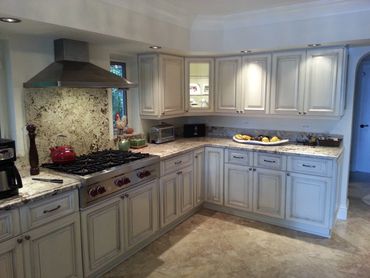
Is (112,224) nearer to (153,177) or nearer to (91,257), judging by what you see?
(91,257)

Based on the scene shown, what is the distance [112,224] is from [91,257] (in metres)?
0.32

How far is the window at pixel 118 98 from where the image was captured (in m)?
3.94

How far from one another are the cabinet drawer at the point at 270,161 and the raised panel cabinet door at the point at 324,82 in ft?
2.30

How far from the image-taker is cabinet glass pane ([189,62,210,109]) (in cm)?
438

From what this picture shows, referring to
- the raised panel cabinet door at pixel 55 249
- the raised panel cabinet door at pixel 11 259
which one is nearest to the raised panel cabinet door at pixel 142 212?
the raised panel cabinet door at pixel 55 249

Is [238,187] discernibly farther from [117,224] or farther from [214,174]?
[117,224]

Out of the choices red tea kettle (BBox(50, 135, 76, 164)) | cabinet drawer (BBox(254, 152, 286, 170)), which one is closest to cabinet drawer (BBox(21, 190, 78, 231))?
red tea kettle (BBox(50, 135, 76, 164))

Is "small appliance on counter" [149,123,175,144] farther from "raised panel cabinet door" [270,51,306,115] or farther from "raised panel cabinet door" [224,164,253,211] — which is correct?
"raised panel cabinet door" [270,51,306,115]

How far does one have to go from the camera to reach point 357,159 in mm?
6137

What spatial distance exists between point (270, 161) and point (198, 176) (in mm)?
968

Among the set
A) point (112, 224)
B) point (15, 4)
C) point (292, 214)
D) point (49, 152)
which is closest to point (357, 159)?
point (292, 214)

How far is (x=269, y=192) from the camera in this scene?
3771 mm

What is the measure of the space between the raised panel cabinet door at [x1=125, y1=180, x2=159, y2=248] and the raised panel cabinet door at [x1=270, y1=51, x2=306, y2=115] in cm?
190

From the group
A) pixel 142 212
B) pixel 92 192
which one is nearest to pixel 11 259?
pixel 92 192
